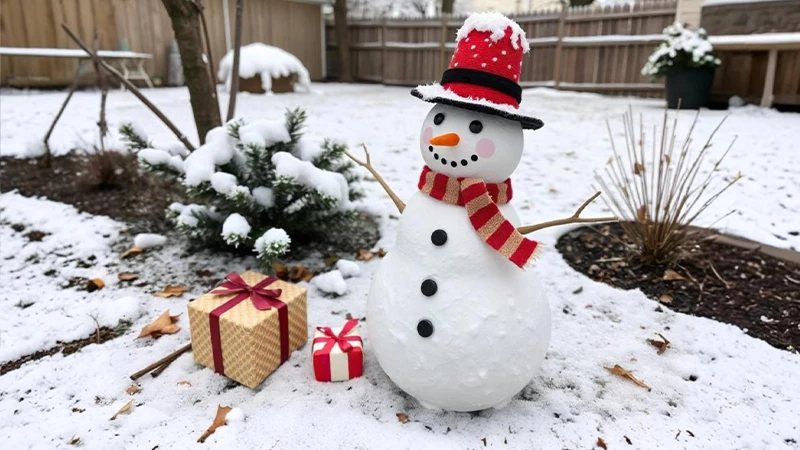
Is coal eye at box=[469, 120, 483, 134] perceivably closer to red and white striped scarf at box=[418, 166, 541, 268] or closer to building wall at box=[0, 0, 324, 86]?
red and white striped scarf at box=[418, 166, 541, 268]

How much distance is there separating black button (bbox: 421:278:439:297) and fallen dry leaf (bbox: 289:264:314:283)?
1333mm

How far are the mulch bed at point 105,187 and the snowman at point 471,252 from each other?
2180mm

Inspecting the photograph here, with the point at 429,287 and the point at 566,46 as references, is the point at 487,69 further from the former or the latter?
the point at 566,46

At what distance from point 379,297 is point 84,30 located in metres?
10.1

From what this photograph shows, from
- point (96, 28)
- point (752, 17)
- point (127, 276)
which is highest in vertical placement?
point (752, 17)

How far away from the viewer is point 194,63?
3.19 metres

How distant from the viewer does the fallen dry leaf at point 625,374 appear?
196 centimetres

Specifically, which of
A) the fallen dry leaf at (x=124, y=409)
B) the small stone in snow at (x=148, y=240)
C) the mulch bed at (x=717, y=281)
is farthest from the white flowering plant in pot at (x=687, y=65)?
the fallen dry leaf at (x=124, y=409)

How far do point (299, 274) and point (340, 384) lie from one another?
1017 mm

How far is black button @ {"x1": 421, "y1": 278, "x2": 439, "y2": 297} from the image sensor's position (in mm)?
1616

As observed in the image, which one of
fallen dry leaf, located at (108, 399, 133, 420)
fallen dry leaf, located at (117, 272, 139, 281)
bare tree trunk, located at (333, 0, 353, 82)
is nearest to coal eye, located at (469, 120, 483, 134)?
fallen dry leaf, located at (108, 399, 133, 420)

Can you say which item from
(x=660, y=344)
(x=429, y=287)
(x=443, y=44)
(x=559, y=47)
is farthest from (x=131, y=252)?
(x=443, y=44)

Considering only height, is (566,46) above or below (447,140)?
above

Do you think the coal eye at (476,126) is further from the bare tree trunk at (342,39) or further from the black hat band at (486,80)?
the bare tree trunk at (342,39)
